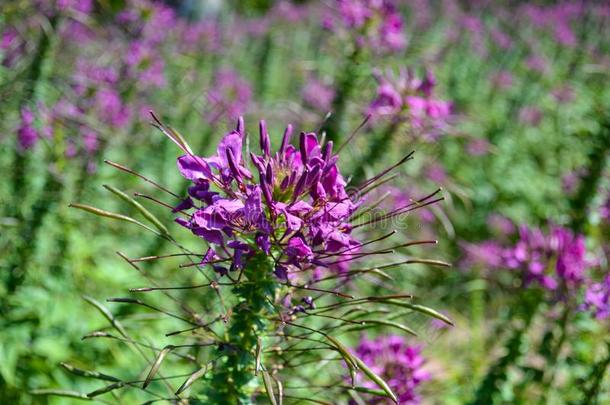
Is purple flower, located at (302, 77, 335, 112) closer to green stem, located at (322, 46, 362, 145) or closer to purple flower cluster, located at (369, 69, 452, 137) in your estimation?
green stem, located at (322, 46, 362, 145)

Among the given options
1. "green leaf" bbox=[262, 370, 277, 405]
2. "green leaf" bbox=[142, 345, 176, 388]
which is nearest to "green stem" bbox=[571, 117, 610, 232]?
"green leaf" bbox=[262, 370, 277, 405]

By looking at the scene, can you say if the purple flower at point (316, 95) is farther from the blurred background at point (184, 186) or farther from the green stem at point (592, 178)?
the green stem at point (592, 178)

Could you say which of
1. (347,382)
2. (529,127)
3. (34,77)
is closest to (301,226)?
(347,382)

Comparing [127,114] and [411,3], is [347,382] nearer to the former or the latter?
[127,114]

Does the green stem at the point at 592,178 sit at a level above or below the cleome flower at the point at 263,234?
above

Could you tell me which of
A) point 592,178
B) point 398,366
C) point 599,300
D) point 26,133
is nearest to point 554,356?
point 599,300

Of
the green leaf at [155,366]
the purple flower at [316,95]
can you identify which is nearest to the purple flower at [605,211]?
the purple flower at [316,95]
